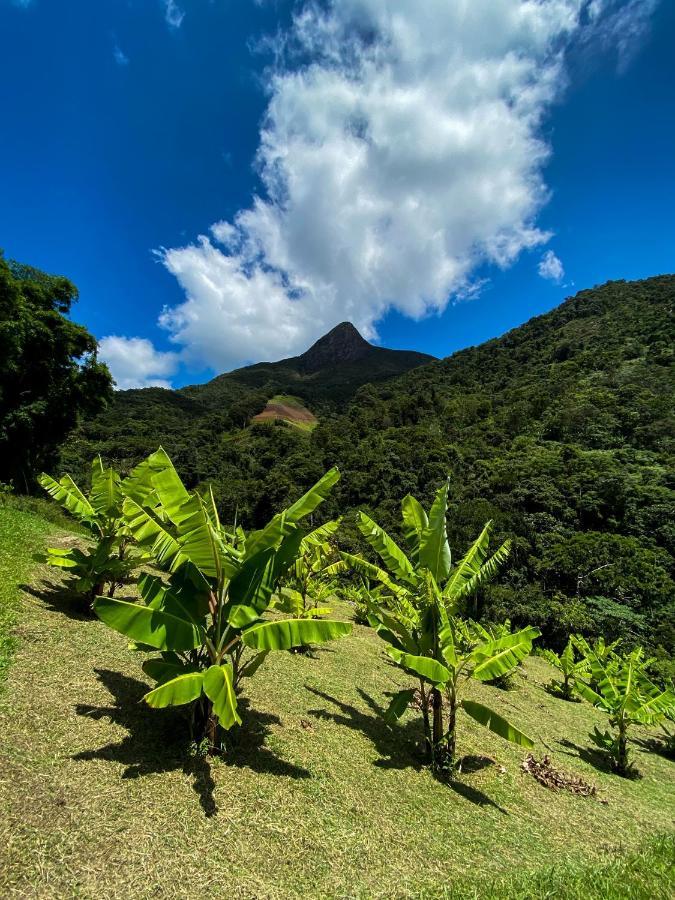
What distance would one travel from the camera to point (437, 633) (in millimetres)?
5320

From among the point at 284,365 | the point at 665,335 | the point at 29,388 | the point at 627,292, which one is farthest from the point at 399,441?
the point at 284,365

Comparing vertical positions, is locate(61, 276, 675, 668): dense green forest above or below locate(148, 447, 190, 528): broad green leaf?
above

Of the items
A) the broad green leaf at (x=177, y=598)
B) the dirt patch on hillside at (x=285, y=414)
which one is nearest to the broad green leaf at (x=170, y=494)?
the broad green leaf at (x=177, y=598)

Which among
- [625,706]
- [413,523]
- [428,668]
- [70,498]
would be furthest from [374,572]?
[70,498]

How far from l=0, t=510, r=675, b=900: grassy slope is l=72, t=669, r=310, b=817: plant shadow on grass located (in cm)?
2

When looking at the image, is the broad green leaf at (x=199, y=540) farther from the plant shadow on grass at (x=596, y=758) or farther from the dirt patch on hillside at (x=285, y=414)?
the dirt patch on hillside at (x=285, y=414)

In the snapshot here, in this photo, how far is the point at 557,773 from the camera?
613 cm

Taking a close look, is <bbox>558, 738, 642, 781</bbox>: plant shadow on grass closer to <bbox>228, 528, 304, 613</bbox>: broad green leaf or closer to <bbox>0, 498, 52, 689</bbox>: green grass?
<bbox>228, 528, 304, 613</bbox>: broad green leaf

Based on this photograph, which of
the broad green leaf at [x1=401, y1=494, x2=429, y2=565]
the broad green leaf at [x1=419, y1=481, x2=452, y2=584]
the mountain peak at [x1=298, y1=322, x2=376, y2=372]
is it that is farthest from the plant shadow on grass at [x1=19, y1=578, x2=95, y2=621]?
the mountain peak at [x1=298, y1=322, x2=376, y2=372]

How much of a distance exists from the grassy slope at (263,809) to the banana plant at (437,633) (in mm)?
676

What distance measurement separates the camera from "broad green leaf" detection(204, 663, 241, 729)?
3.18 m

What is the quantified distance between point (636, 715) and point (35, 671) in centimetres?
919

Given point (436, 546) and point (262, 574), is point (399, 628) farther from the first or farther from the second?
point (262, 574)

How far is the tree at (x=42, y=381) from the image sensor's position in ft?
Result: 56.0
